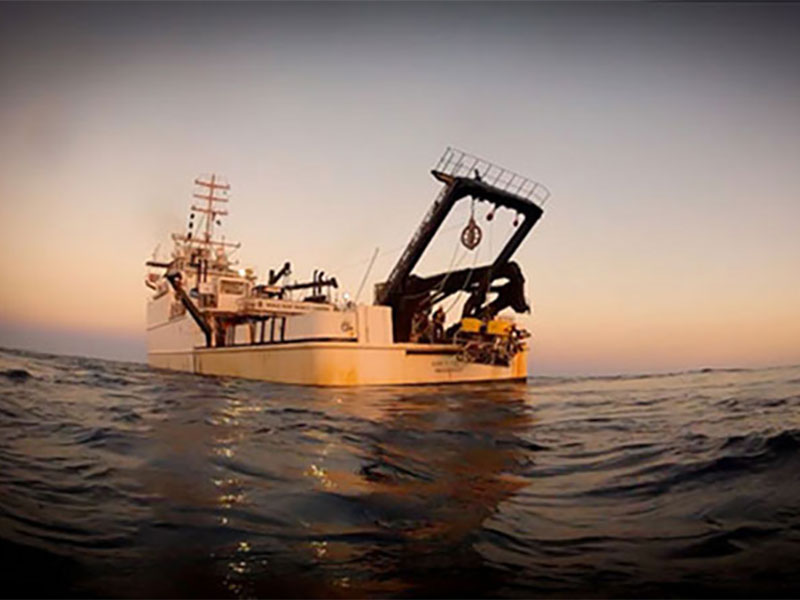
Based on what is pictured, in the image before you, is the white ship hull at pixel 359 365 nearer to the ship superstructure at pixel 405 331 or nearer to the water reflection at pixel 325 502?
the ship superstructure at pixel 405 331

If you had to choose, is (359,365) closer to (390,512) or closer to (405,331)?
(405,331)

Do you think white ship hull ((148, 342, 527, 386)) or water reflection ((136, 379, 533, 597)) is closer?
water reflection ((136, 379, 533, 597))

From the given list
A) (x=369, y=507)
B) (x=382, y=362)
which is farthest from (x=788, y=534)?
(x=382, y=362)

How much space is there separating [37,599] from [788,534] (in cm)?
489

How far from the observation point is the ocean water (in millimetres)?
2742

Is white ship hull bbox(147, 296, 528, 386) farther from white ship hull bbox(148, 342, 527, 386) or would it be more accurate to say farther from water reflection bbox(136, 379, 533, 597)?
water reflection bbox(136, 379, 533, 597)

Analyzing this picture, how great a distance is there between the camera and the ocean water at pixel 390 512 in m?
2.74

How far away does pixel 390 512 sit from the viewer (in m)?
4.15

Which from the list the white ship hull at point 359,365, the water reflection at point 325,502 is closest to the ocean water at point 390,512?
the water reflection at point 325,502

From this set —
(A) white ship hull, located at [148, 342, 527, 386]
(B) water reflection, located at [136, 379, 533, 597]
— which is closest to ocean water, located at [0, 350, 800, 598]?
(B) water reflection, located at [136, 379, 533, 597]

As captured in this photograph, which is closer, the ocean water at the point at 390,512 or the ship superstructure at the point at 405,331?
the ocean water at the point at 390,512

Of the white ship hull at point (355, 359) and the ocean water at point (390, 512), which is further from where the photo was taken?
the white ship hull at point (355, 359)

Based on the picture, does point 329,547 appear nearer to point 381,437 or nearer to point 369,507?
point 369,507

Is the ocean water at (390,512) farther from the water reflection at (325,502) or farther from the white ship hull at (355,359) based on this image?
the white ship hull at (355,359)
